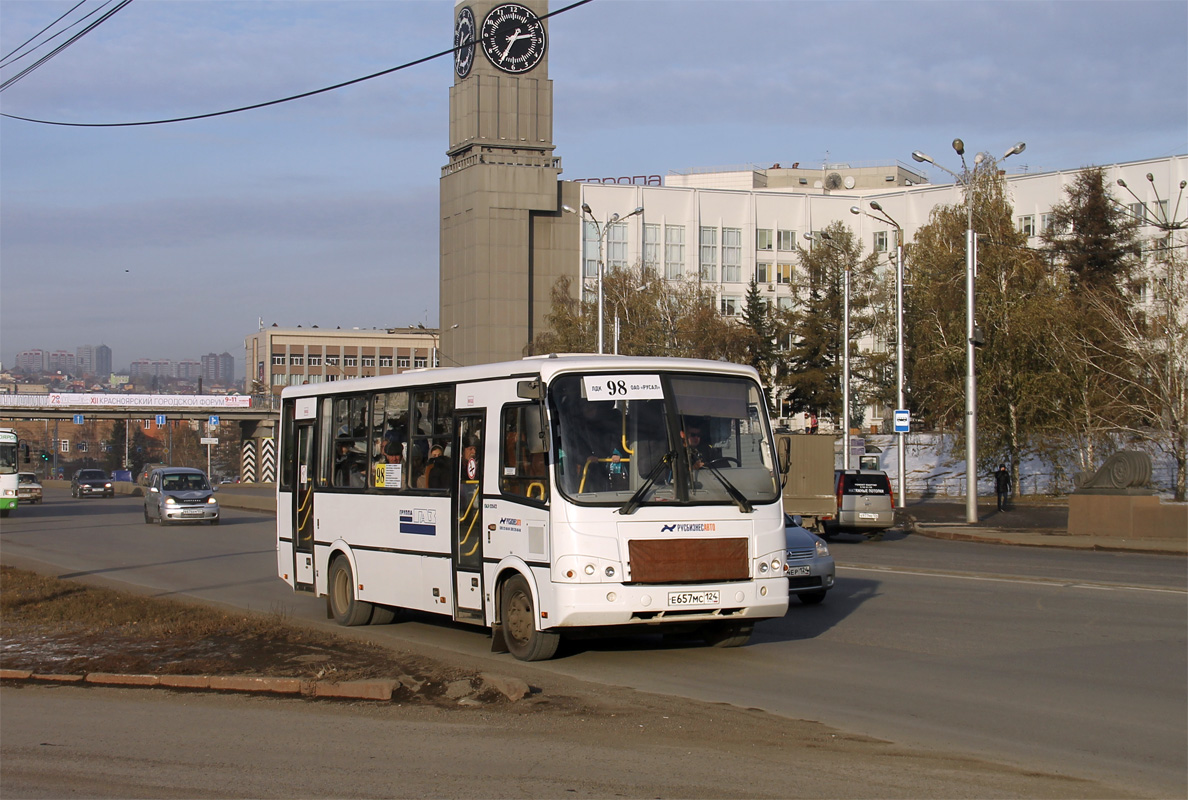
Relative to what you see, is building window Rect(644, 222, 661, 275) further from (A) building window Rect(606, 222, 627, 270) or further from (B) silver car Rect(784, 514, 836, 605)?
(B) silver car Rect(784, 514, 836, 605)

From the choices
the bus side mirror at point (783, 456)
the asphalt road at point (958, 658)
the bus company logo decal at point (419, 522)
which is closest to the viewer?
the asphalt road at point (958, 658)

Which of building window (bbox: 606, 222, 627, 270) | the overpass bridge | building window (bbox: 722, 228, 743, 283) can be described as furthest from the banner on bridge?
building window (bbox: 722, 228, 743, 283)

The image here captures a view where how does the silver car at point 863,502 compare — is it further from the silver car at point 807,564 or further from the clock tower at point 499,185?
the clock tower at point 499,185

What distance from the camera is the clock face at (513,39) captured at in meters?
81.3

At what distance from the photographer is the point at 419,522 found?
497 inches

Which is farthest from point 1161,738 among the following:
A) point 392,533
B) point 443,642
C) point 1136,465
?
point 1136,465

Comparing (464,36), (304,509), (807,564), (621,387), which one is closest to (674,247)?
(464,36)

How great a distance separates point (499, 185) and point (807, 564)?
236ft

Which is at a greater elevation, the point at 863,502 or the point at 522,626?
the point at 863,502

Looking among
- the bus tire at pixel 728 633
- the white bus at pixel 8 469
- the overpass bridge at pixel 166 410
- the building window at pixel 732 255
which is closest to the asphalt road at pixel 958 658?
the bus tire at pixel 728 633

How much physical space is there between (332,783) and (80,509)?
4572 centimetres

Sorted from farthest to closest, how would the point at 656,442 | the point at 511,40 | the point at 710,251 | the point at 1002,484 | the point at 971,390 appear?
the point at 710,251 → the point at 511,40 → the point at 1002,484 → the point at 971,390 → the point at 656,442

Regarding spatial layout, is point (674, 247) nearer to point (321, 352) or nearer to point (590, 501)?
point (321, 352)

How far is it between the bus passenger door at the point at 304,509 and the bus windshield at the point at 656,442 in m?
5.59
